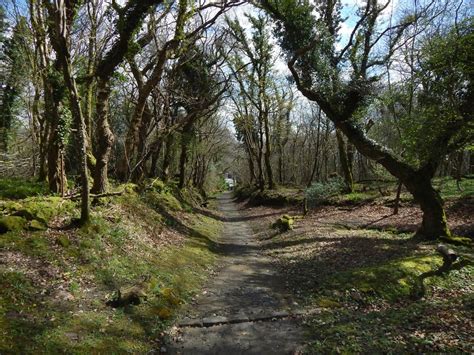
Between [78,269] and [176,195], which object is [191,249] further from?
[176,195]

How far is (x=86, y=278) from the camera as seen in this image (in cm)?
711

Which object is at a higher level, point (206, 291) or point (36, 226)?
point (36, 226)

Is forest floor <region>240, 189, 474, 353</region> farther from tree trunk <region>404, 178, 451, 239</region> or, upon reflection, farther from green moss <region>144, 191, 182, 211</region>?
green moss <region>144, 191, 182, 211</region>

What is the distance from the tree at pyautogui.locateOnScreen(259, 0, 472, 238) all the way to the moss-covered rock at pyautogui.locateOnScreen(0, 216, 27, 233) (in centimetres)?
1149

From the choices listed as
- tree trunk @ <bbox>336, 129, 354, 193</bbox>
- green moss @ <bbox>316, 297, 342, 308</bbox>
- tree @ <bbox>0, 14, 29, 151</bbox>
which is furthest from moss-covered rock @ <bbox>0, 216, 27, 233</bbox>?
tree trunk @ <bbox>336, 129, 354, 193</bbox>

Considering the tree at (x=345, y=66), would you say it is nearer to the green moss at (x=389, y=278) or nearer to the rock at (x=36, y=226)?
the green moss at (x=389, y=278)

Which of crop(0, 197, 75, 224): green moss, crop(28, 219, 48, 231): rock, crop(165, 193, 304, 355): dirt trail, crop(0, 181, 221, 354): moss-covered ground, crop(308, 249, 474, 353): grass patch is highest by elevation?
crop(0, 197, 75, 224): green moss

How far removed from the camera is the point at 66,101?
10609 mm

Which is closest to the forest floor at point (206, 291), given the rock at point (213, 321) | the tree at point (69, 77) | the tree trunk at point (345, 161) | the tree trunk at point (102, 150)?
the rock at point (213, 321)

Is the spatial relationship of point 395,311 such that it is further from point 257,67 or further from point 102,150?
point 257,67

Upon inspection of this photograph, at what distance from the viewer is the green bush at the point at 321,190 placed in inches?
776

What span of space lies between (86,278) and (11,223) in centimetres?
213

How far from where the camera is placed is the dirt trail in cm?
576

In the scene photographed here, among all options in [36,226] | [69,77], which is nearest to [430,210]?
[69,77]
